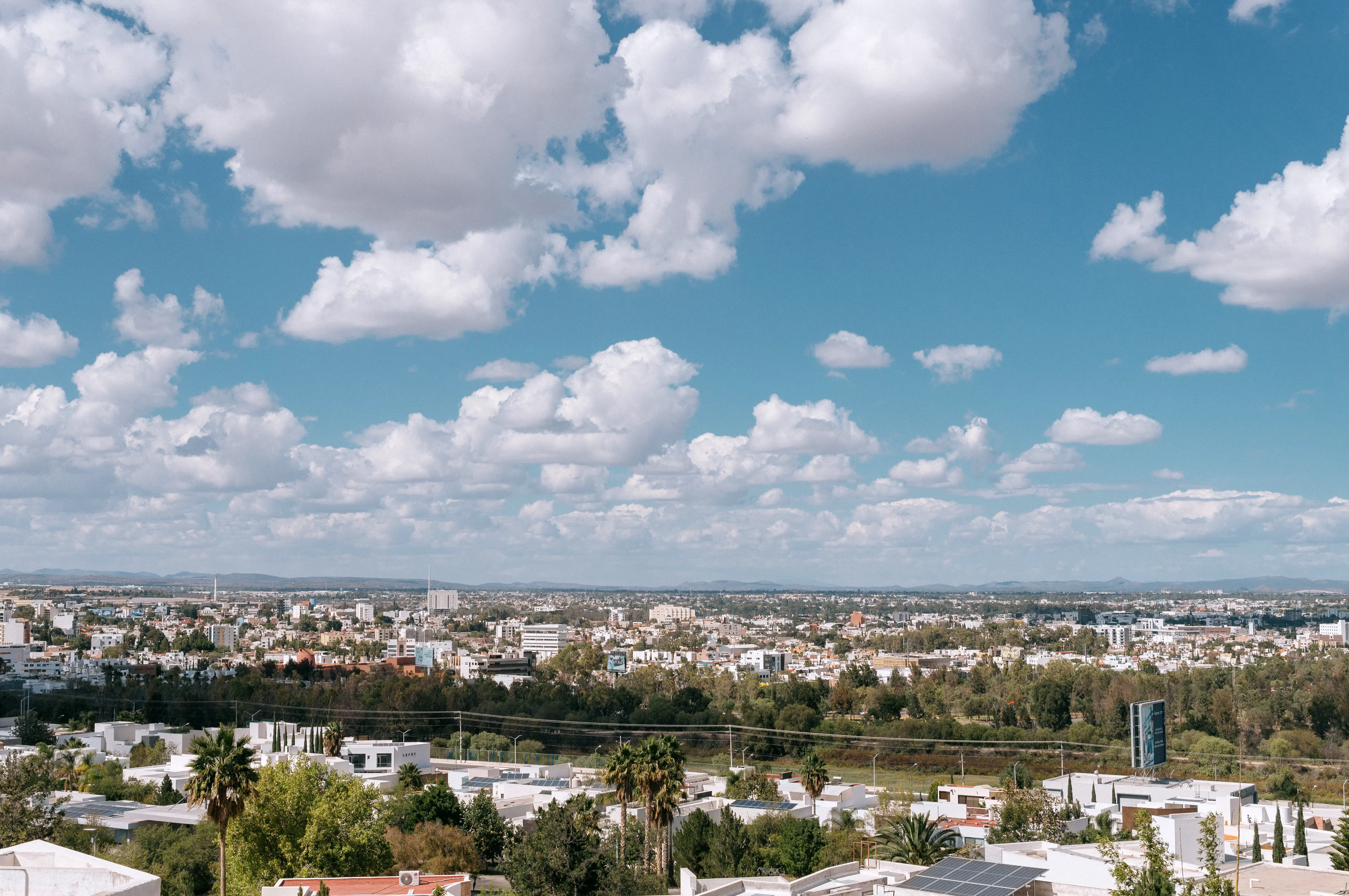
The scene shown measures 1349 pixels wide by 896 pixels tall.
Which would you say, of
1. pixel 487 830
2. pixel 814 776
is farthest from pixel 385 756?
pixel 814 776

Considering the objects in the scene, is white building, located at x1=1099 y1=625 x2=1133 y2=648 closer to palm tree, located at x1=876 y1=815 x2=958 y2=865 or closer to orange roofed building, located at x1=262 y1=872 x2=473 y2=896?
palm tree, located at x1=876 y1=815 x2=958 y2=865

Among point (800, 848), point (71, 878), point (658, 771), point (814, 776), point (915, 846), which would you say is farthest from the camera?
point (814, 776)

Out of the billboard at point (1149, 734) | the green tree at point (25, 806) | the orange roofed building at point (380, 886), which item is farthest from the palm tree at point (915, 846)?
the billboard at point (1149, 734)

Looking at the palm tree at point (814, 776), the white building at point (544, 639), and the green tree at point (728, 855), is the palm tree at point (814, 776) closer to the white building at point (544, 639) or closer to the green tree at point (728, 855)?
the green tree at point (728, 855)

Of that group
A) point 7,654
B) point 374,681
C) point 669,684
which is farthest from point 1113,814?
point 7,654

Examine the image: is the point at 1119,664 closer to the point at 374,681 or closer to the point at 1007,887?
the point at 374,681

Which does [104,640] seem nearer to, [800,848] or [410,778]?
[410,778]
